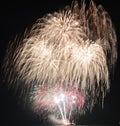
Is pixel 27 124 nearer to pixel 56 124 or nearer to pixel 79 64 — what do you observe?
pixel 56 124

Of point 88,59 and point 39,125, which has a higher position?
point 39,125

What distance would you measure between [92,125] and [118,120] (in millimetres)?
19261

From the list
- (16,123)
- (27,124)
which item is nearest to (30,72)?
(16,123)

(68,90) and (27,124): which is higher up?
(27,124)

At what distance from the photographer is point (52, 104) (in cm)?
4591

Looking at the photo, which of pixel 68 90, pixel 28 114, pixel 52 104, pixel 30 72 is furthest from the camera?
pixel 28 114

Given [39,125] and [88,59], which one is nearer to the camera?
[88,59]

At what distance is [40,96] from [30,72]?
7.28 m

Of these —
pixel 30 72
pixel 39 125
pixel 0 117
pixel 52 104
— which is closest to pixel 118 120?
pixel 39 125

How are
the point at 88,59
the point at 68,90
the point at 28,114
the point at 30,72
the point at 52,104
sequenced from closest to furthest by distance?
the point at 88,59, the point at 30,72, the point at 68,90, the point at 52,104, the point at 28,114

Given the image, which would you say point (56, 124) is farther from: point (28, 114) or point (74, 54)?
point (74, 54)

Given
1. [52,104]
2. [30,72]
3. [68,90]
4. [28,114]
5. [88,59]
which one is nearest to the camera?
[88,59]

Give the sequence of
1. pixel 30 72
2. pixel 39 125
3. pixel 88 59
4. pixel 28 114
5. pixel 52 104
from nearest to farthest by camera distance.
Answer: pixel 88 59 < pixel 30 72 < pixel 52 104 < pixel 28 114 < pixel 39 125

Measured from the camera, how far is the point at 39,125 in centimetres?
12588
